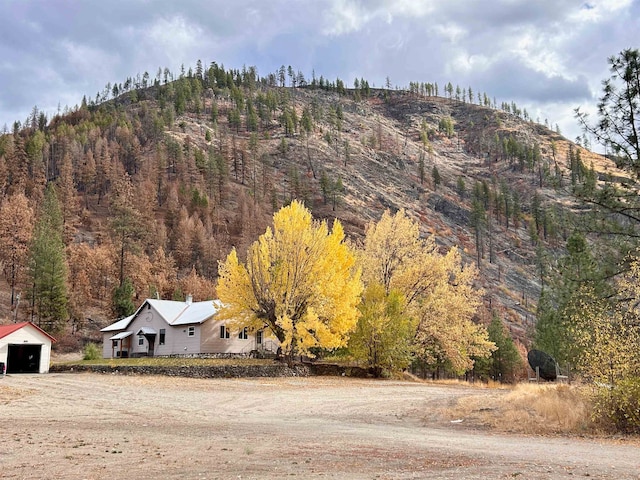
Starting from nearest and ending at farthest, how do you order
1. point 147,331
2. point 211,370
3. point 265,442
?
1. point 265,442
2. point 211,370
3. point 147,331

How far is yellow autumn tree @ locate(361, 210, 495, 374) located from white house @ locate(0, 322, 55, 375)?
921 inches

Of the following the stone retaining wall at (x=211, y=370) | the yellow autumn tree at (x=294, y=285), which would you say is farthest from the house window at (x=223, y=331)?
the stone retaining wall at (x=211, y=370)

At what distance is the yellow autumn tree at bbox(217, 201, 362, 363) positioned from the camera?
3328 cm

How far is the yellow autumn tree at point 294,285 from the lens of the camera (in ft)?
109

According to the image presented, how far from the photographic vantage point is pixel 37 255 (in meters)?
55.1

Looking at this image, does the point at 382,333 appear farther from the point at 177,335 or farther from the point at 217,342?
the point at 177,335

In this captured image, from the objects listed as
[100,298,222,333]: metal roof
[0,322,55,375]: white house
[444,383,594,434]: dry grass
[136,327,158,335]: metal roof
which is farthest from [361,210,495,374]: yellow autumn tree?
[0,322,55,375]: white house

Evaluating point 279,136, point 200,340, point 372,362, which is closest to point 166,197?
point 279,136

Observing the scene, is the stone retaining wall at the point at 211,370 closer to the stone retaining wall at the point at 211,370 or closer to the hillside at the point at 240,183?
the stone retaining wall at the point at 211,370

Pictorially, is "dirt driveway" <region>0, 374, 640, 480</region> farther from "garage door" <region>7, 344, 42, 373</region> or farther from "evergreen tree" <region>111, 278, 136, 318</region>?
"evergreen tree" <region>111, 278, 136, 318</region>

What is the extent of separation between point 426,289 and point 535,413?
23008 mm

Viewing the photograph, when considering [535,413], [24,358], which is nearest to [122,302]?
[24,358]

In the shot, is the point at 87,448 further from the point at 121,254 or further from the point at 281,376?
the point at 121,254

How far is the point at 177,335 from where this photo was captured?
4500 cm
